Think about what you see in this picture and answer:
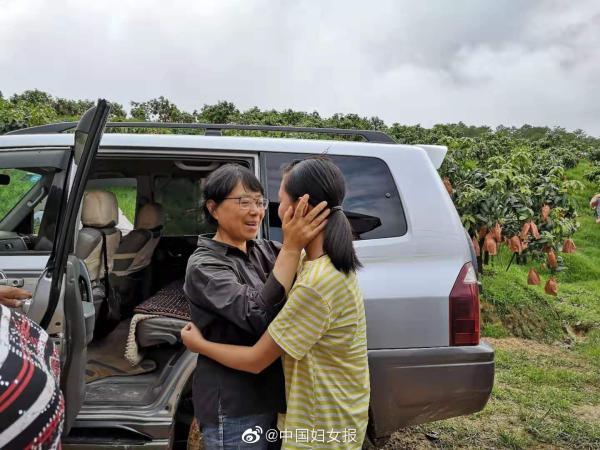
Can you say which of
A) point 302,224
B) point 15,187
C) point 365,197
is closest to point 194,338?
point 302,224

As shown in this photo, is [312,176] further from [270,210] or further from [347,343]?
[270,210]

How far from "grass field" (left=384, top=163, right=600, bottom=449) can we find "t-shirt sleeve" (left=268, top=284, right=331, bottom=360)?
254 cm

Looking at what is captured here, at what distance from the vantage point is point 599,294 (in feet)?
29.5

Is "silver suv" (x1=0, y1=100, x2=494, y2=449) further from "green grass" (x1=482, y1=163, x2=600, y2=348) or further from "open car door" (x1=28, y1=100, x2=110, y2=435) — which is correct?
"green grass" (x1=482, y1=163, x2=600, y2=348)

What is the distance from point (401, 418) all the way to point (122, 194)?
2.89m

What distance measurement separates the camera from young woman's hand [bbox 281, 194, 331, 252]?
1418 mm

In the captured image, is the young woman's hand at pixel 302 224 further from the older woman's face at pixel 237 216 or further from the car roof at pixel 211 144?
the car roof at pixel 211 144

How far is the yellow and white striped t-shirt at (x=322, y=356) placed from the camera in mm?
1380

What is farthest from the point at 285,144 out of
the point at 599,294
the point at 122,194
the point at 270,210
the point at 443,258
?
the point at 599,294


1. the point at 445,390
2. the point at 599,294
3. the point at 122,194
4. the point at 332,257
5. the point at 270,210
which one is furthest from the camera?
the point at 599,294

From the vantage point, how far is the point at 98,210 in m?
3.69

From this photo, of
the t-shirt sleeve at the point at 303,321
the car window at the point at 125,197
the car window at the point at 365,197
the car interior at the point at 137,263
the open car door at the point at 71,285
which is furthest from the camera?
the car window at the point at 125,197

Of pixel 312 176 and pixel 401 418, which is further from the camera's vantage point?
pixel 401 418

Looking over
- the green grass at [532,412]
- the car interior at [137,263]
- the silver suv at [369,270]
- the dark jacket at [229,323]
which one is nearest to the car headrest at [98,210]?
the car interior at [137,263]
